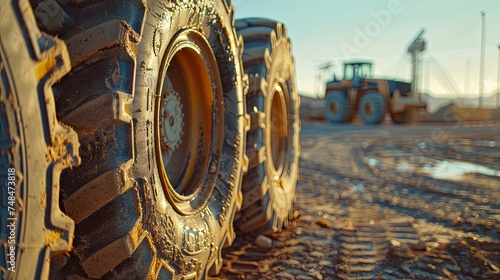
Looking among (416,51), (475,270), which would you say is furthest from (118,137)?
(416,51)

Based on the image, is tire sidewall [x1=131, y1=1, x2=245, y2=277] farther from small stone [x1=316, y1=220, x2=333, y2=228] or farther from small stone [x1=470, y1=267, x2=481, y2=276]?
small stone [x1=470, y1=267, x2=481, y2=276]

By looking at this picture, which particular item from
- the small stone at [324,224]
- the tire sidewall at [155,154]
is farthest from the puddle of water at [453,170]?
the tire sidewall at [155,154]

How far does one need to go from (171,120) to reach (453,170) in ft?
18.3

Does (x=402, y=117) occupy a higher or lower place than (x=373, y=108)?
lower

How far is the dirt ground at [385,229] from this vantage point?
2373mm

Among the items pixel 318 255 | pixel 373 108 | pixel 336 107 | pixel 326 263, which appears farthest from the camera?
pixel 336 107

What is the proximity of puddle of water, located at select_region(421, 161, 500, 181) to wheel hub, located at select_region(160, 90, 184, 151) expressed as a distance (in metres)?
4.54

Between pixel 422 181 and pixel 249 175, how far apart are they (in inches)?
138

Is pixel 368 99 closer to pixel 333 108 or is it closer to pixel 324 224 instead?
pixel 333 108

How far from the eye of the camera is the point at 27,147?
3.06ft

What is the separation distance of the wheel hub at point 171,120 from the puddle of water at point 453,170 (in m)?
4.54

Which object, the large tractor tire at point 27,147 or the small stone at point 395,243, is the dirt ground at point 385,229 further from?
the large tractor tire at point 27,147

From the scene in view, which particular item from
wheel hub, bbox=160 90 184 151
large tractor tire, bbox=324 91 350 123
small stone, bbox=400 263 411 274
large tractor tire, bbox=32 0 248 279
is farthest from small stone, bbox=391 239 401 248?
large tractor tire, bbox=324 91 350 123

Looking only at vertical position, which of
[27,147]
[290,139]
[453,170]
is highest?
[27,147]
